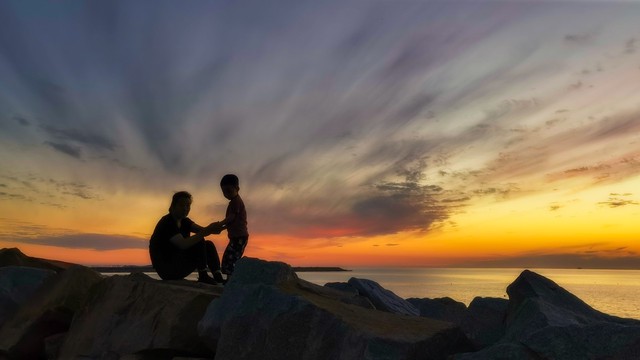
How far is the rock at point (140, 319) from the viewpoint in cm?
627

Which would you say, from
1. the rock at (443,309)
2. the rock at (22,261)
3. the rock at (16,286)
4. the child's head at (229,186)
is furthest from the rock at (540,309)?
the rock at (22,261)

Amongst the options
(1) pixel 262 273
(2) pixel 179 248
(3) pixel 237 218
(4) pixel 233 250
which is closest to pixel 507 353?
(1) pixel 262 273

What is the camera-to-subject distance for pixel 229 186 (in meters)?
8.77

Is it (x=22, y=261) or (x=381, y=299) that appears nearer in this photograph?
(x=381, y=299)

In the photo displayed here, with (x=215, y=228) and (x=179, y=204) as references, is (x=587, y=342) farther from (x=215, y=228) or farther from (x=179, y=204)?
(x=179, y=204)

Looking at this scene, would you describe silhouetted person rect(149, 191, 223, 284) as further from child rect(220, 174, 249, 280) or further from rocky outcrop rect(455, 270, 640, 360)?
rocky outcrop rect(455, 270, 640, 360)

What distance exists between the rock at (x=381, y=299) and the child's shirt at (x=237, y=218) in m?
2.04

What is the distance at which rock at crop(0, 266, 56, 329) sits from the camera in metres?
8.65

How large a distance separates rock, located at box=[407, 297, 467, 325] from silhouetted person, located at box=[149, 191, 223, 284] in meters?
3.76

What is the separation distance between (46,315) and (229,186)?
3251 mm

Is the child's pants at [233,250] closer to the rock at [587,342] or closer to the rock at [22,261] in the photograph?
the rock at [22,261]

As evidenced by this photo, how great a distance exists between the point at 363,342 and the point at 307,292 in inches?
74.0

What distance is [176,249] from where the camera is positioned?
791 centimetres

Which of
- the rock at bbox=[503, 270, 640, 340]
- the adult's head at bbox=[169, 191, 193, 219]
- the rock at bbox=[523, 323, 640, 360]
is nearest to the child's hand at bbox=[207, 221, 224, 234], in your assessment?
the adult's head at bbox=[169, 191, 193, 219]
